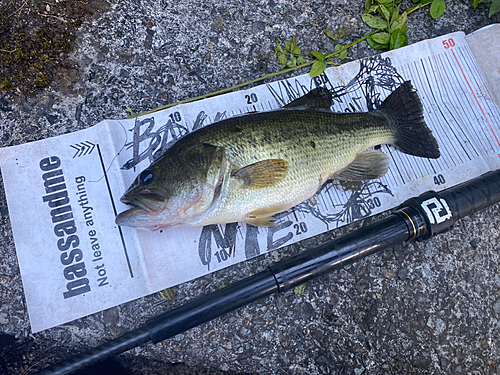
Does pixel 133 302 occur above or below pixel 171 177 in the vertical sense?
below

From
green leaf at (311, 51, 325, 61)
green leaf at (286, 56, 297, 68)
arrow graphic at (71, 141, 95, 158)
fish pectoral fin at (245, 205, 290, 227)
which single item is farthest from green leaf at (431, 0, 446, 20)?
arrow graphic at (71, 141, 95, 158)

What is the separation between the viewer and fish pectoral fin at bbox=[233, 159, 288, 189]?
1572 millimetres

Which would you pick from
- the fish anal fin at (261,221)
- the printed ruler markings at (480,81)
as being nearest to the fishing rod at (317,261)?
the fish anal fin at (261,221)

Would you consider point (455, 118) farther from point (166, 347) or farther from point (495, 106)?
point (166, 347)

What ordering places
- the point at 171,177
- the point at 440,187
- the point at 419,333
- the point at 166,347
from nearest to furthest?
the point at 171,177 < the point at 166,347 < the point at 419,333 < the point at 440,187

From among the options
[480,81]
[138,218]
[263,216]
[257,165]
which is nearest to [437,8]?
[480,81]

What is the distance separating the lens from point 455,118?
7.02 feet

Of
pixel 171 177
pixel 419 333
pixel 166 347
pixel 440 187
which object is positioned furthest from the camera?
pixel 440 187

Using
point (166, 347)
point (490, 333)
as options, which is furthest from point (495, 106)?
point (166, 347)

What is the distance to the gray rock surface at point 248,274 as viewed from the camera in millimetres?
1741

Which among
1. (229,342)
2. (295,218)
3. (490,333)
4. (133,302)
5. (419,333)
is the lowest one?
(490,333)

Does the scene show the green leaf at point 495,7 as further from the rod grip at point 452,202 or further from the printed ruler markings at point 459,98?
the rod grip at point 452,202

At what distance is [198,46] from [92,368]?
79.4 inches

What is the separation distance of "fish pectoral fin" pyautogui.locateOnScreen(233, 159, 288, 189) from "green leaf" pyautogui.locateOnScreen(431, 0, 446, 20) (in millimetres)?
1620
